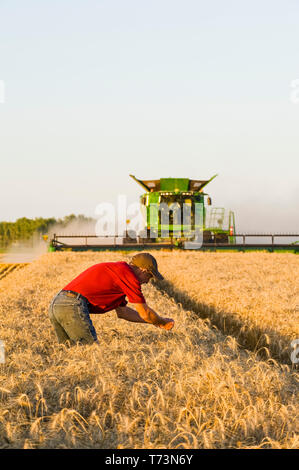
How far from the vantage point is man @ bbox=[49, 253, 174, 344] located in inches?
189

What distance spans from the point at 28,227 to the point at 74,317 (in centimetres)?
10444

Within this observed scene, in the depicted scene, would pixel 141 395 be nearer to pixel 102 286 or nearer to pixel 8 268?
pixel 102 286

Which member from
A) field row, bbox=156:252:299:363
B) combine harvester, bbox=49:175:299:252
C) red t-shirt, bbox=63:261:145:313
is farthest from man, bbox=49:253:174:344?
combine harvester, bbox=49:175:299:252

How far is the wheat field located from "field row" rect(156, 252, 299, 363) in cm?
107

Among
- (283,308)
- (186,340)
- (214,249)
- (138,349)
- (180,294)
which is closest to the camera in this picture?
(138,349)

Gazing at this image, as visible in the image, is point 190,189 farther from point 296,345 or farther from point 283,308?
point 296,345

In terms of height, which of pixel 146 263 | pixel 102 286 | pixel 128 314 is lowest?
pixel 128 314

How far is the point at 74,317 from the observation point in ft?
16.4

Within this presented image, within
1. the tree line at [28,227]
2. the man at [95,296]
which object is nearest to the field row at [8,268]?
the man at [95,296]

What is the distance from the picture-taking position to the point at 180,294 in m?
11.6

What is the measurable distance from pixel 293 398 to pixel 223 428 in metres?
0.99

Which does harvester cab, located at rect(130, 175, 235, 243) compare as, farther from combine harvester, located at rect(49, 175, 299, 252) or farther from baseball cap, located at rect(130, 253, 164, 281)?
baseball cap, located at rect(130, 253, 164, 281)

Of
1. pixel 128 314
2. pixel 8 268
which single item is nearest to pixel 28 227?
pixel 8 268
